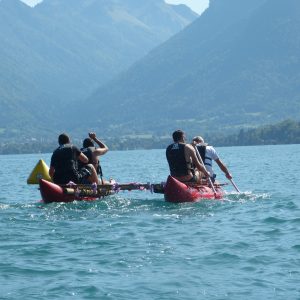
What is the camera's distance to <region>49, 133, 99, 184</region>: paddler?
2744 centimetres

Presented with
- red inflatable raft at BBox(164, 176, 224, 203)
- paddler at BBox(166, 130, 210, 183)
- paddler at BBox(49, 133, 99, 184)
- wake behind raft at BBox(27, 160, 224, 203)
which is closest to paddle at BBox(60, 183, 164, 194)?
wake behind raft at BBox(27, 160, 224, 203)

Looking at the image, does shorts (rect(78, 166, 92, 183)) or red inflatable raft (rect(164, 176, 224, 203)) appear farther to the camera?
shorts (rect(78, 166, 92, 183))

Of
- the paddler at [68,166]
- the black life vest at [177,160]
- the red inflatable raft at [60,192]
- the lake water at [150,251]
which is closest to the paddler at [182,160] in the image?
the black life vest at [177,160]

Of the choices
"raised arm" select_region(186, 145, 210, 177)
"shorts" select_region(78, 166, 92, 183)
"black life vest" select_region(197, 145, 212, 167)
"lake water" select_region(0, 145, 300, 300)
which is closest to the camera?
"lake water" select_region(0, 145, 300, 300)

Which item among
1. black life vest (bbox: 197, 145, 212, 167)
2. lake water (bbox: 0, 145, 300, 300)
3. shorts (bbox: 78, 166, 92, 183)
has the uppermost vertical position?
black life vest (bbox: 197, 145, 212, 167)

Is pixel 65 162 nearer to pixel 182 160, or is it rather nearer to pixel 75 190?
pixel 75 190

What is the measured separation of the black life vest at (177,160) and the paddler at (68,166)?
264cm

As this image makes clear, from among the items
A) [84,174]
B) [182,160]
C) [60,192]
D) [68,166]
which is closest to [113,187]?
[84,174]

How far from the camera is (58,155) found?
27.4 metres

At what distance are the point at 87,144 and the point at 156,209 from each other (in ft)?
13.0

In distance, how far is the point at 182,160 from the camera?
27422 mm

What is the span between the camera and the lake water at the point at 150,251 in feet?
52.2

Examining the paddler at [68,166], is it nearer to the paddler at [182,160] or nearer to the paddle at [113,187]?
the paddle at [113,187]

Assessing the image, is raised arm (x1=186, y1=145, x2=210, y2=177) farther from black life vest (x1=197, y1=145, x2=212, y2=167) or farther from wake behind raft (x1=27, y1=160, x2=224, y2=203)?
black life vest (x1=197, y1=145, x2=212, y2=167)
